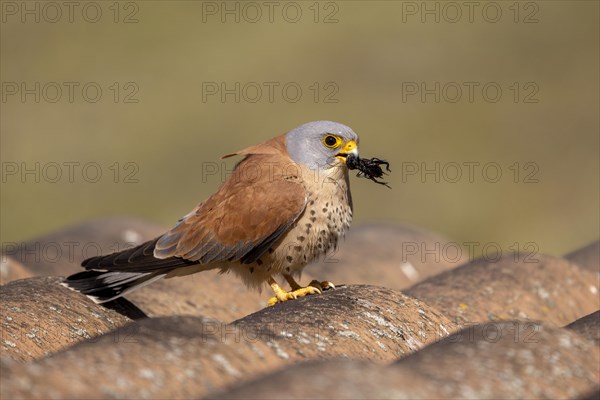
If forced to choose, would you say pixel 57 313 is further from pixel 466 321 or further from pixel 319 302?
pixel 466 321

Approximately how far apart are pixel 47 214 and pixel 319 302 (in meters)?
21.7

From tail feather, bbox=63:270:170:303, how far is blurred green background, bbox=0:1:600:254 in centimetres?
1683

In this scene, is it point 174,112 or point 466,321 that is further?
point 174,112

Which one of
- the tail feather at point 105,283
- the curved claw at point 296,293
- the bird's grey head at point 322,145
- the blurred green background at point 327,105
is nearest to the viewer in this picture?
the tail feather at point 105,283

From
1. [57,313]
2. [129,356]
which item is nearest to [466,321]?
[57,313]

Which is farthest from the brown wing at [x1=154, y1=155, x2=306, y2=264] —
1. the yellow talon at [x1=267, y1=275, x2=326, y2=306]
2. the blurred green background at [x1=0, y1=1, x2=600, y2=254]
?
the blurred green background at [x1=0, y1=1, x2=600, y2=254]

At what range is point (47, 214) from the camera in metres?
26.1

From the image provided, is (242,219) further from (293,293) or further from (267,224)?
(293,293)

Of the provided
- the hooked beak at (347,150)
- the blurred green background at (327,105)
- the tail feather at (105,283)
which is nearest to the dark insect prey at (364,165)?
the hooked beak at (347,150)

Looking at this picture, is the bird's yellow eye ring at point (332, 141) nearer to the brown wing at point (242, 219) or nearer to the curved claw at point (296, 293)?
the brown wing at point (242, 219)

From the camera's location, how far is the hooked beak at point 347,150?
21.3ft

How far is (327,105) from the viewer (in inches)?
1175

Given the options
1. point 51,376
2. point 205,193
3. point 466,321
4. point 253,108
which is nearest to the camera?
point 51,376

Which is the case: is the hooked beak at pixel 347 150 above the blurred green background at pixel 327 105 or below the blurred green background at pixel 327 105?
above
